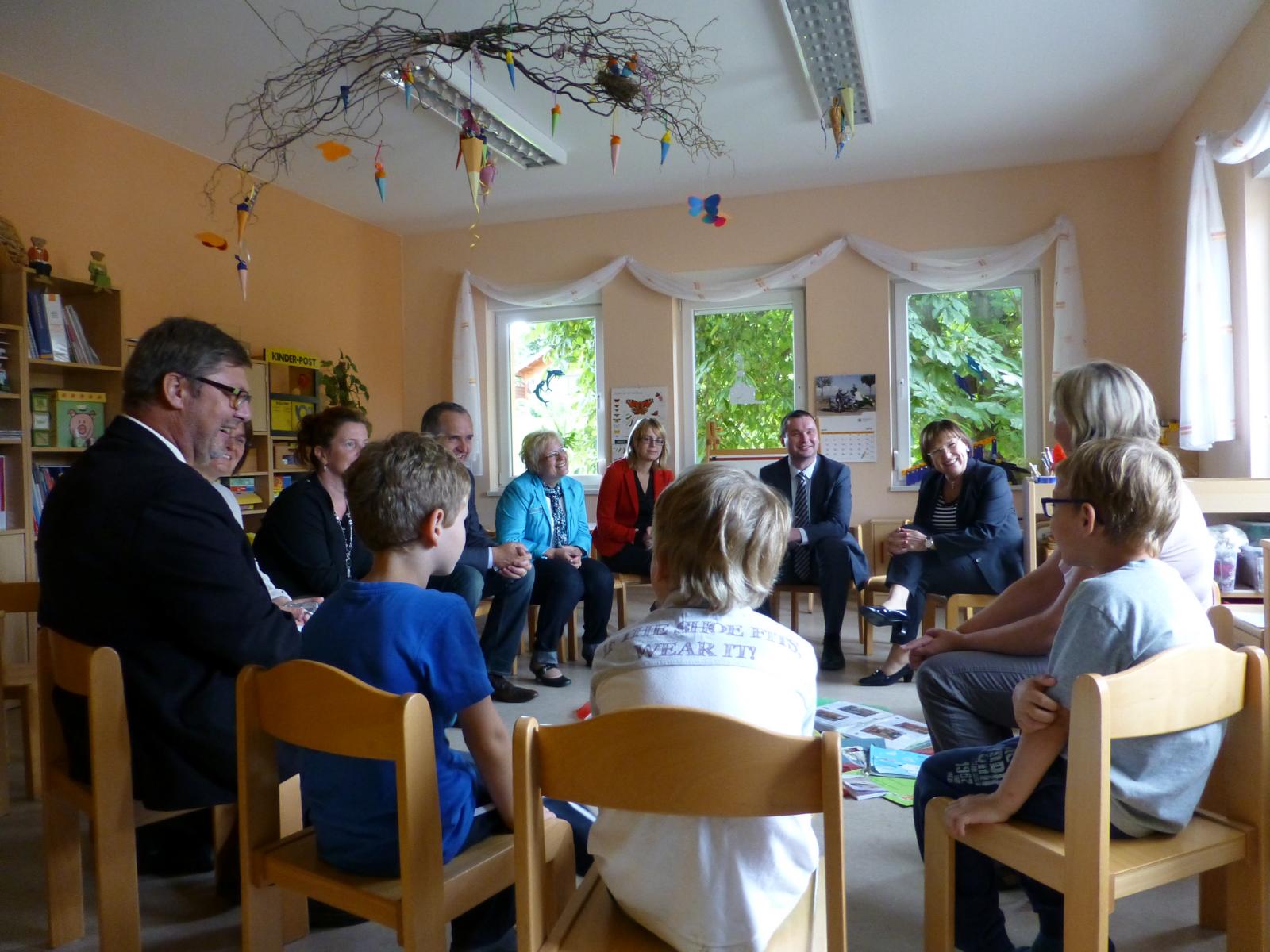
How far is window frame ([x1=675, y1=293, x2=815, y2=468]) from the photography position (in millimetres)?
5566

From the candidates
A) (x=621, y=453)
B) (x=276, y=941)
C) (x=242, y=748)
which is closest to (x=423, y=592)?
(x=242, y=748)

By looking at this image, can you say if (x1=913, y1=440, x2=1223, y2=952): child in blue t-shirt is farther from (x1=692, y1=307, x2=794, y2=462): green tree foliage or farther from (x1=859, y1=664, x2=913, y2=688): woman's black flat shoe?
(x1=692, y1=307, x2=794, y2=462): green tree foliage

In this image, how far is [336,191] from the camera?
17.4 feet

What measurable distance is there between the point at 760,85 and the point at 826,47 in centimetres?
43

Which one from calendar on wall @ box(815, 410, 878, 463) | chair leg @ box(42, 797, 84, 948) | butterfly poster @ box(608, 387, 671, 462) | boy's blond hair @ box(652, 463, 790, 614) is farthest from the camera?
butterfly poster @ box(608, 387, 671, 462)

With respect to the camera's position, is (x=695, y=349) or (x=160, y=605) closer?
(x=160, y=605)

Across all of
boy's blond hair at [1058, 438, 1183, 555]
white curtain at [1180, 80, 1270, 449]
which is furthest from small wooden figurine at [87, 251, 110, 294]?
white curtain at [1180, 80, 1270, 449]

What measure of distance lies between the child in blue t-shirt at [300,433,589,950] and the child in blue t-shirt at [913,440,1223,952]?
75 cm

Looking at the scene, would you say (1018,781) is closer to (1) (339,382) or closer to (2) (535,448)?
(2) (535,448)

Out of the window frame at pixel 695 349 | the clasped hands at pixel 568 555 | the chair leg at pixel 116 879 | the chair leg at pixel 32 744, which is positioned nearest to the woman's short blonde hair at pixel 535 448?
the clasped hands at pixel 568 555

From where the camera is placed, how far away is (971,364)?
530 centimetres

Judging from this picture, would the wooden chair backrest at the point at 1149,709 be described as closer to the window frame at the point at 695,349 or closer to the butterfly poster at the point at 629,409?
the window frame at the point at 695,349

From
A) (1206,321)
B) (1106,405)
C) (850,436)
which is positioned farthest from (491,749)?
(850,436)

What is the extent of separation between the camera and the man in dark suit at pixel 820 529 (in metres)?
3.90
